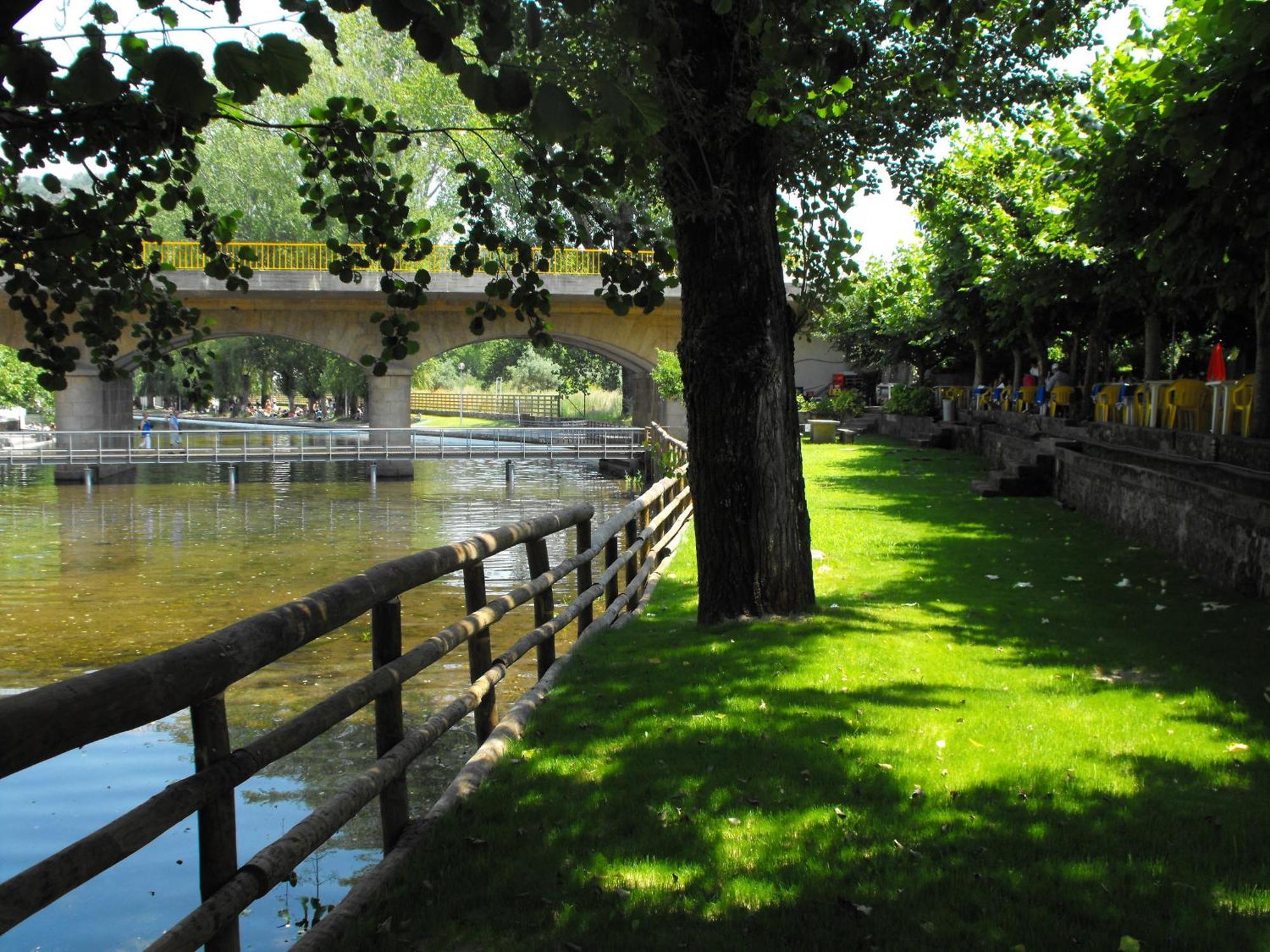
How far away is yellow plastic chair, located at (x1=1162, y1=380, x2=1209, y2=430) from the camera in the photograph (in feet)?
49.5

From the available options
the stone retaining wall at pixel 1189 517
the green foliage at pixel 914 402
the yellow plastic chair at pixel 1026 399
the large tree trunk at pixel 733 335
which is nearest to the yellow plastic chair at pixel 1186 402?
the stone retaining wall at pixel 1189 517

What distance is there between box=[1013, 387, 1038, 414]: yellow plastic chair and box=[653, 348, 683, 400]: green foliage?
8831 millimetres

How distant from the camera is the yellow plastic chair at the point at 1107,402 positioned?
19.5 m

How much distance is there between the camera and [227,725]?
10.8ft

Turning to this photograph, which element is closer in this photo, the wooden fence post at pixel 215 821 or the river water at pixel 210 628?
the wooden fence post at pixel 215 821

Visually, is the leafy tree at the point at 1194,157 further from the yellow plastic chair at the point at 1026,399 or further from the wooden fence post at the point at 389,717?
the yellow plastic chair at the point at 1026,399

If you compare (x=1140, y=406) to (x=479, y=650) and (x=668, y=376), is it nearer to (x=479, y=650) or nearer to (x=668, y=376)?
(x=479, y=650)

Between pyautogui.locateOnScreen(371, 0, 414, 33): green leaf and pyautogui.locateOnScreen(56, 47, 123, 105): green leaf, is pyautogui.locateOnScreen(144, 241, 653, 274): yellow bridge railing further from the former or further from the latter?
pyautogui.locateOnScreen(371, 0, 414, 33): green leaf

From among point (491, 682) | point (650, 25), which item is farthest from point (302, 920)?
point (650, 25)

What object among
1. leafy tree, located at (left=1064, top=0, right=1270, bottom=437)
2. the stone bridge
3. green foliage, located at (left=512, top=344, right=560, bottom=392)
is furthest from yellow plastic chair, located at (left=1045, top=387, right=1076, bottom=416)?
green foliage, located at (left=512, top=344, right=560, bottom=392)

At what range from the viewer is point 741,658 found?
6633mm

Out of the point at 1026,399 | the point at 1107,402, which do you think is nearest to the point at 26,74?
the point at 1107,402

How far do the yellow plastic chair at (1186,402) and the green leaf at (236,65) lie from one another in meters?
14.1

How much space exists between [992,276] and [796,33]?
1693 centimetres
